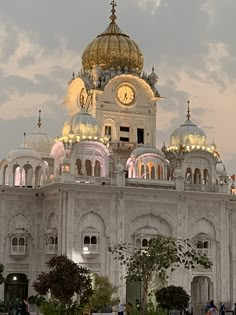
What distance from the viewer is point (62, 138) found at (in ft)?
135

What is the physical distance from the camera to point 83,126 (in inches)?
1610

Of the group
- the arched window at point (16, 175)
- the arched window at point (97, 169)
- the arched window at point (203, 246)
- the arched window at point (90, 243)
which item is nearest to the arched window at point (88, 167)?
the arched window at point (97, 169)

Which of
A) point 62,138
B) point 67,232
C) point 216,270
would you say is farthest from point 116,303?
point 62,138

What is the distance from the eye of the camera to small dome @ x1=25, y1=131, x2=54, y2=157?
4534 cm

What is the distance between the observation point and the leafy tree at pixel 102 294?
112ft

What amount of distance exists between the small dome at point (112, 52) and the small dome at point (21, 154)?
7.21 metres

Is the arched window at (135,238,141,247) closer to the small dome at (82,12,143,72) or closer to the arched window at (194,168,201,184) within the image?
the arched window at (194,168,201,184)

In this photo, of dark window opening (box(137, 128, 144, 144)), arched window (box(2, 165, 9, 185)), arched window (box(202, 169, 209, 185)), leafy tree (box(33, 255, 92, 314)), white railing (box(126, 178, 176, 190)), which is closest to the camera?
leafy tree (box(33, 255, 92, 314))

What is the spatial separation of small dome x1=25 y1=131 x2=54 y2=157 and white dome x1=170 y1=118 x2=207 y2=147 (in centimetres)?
742

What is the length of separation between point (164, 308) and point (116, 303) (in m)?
4.47

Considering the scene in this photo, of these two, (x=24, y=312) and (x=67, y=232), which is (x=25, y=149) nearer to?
(x=67, y=232)

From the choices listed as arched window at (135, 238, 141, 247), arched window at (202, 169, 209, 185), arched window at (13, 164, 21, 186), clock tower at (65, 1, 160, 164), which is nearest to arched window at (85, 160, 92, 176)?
clock tower at (65, 1, 160, 164)

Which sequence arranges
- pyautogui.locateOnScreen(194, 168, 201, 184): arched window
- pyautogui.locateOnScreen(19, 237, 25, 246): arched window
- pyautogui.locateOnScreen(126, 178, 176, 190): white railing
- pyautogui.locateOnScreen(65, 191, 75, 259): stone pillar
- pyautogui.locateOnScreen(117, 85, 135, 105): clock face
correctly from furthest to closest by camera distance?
pyautogui.locateOnScreen(117, 85, 135, 105): clock face → pyautogui.locateOnScreen(194, 168, 201, 184): arched window → pyautogui.locateOnScreen(19, 237, 25, 246): arched window → pyautogui.locateOnScreen(126, 178, 176, 190): white railing → pyautogui.locateOnScreen(65, 191, 75, 259): stone pillar

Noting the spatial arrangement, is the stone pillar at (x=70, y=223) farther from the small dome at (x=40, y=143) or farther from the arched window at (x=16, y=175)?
the small dome at (x=40, y=143)
